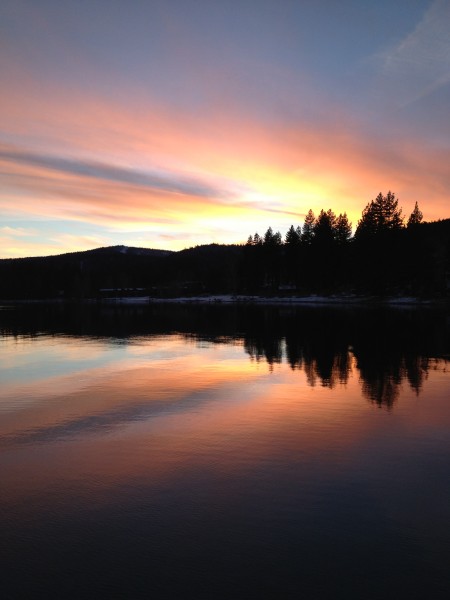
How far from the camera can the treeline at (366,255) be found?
78.1 metres

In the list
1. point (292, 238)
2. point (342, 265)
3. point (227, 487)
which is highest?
point (292, 238)

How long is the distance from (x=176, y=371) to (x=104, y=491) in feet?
35.5

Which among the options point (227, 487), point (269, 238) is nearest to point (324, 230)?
point (269, 238)

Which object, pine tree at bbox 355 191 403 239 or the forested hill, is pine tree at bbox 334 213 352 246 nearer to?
the forested hill

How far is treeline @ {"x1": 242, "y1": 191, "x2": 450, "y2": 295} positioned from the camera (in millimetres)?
78062

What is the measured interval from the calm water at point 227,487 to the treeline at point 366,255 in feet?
222

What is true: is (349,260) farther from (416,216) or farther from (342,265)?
(416,216)

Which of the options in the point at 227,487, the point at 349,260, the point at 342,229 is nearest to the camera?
the point at 227,487

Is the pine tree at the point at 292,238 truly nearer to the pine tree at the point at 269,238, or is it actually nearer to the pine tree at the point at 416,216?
the pine tree at the point at 269,238

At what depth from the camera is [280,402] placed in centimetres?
1278

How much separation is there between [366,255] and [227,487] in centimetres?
8270

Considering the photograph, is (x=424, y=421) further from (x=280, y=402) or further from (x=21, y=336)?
(x=21, y=336)

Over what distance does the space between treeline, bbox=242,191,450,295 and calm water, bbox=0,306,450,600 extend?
2662 inches

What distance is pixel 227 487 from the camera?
7.25 meters
